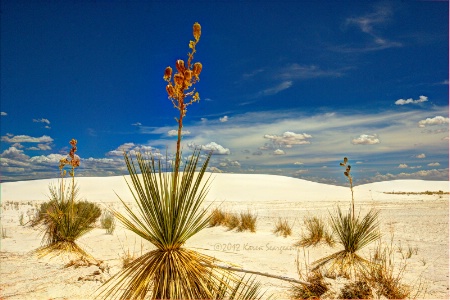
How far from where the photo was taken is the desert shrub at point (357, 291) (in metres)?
4.24

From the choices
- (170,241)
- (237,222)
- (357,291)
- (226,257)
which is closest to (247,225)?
(237,222)

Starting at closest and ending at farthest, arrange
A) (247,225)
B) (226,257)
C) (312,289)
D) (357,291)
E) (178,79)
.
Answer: (178,79) < (357,291) < (312,289) < (226,257) < (247,225)

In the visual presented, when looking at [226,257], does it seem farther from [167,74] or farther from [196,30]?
[196,30]

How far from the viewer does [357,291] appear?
426cm

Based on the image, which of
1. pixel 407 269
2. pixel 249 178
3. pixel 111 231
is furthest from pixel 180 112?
pixel 249 178

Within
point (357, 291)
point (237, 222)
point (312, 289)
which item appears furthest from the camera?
point (237, 222)

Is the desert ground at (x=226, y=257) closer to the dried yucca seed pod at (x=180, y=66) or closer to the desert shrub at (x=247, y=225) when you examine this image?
the desert shrub at (x=247, y=225)

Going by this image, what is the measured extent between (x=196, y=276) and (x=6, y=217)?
14.6 m

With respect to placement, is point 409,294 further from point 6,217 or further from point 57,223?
point 6,217

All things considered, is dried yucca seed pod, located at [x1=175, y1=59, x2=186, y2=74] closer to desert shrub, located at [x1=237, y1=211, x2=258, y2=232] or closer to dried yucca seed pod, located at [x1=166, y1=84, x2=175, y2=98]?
dried yucca seed pod, located at [x1=166, y1=84, x2=175, y2=98]

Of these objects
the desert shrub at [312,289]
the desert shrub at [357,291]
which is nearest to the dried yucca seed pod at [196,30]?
the desert shrub at [312,289]

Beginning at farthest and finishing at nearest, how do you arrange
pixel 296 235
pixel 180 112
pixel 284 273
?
pixel 296 235
pixel 284 273
pixel 180 112

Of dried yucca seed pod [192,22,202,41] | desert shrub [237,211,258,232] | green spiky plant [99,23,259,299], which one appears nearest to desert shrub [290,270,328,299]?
green spiky plant [99,23,259,299]

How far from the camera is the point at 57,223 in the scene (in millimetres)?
6148
